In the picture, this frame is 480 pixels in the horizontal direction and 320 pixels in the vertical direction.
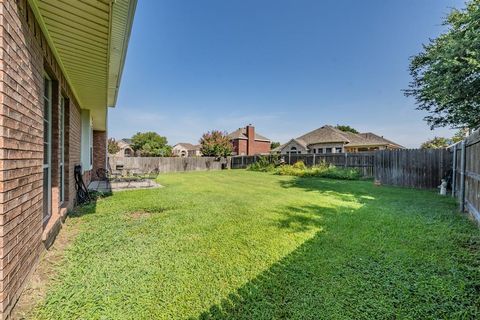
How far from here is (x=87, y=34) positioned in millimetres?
3141

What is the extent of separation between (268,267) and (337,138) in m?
24.2

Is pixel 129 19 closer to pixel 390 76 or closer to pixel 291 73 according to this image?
pixel 390 76

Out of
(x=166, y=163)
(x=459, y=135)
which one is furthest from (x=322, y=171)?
(x=459, y=135)

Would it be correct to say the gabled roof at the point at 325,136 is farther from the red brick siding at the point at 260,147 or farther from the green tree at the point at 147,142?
the green tree at the point at 147,142

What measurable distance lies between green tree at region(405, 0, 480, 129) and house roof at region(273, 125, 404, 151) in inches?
566

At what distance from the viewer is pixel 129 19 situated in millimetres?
2900

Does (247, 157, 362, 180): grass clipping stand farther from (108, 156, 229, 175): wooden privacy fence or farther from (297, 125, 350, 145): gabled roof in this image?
(297, 125, 350, 145): gabled roof

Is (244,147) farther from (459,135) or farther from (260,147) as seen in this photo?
(459,135)

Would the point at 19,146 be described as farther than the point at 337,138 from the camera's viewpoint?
No

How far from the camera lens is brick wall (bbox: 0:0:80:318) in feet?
6.14

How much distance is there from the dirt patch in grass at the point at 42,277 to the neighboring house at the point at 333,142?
24727 millimetres

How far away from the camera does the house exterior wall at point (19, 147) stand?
187 centimetres

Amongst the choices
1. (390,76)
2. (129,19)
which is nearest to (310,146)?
(390,76)

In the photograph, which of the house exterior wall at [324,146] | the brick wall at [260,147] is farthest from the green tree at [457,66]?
the brick wall at [260,147]
